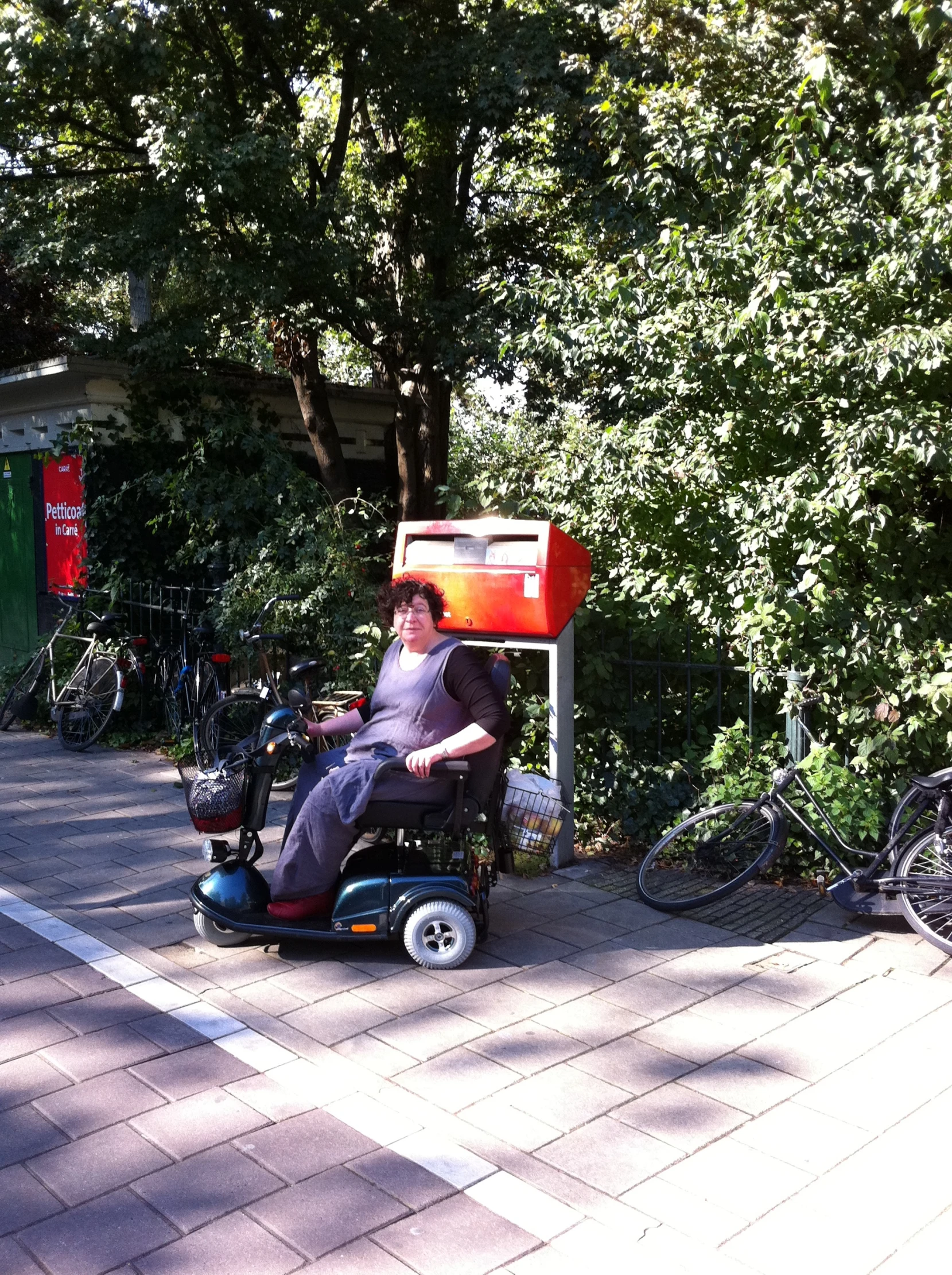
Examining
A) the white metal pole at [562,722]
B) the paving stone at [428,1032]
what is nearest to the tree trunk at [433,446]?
the white metal pole at [562,722]

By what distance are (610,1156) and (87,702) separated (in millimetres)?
6850

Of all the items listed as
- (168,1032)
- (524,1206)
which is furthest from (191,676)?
(524,1206)

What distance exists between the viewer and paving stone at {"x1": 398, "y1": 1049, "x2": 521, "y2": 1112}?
339cm

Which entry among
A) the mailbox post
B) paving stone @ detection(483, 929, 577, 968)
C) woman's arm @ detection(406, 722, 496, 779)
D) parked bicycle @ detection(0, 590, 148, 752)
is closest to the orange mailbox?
the mailbox post

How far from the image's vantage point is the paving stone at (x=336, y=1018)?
3822 mm

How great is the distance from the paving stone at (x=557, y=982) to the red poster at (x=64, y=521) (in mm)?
6878

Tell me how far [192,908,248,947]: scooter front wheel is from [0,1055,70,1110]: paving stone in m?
0.98

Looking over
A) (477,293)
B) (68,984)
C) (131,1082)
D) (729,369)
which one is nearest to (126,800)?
(68,984)

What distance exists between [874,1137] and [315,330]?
8.47m

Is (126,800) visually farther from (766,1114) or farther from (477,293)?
(477,293)

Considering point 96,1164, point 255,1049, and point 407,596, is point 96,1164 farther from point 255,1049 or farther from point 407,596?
point 407,596

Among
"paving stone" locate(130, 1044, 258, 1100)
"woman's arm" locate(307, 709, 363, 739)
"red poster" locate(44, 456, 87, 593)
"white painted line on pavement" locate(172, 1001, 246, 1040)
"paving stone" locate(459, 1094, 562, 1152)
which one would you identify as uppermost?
"red poster" locate(44, 456, 87, 593)

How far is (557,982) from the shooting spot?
13.9ft

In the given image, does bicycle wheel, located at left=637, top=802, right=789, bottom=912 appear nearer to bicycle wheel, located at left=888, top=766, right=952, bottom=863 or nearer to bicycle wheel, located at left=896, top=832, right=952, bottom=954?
bicycle wheel, located at left=888, top=766, right=952, bottom=863
